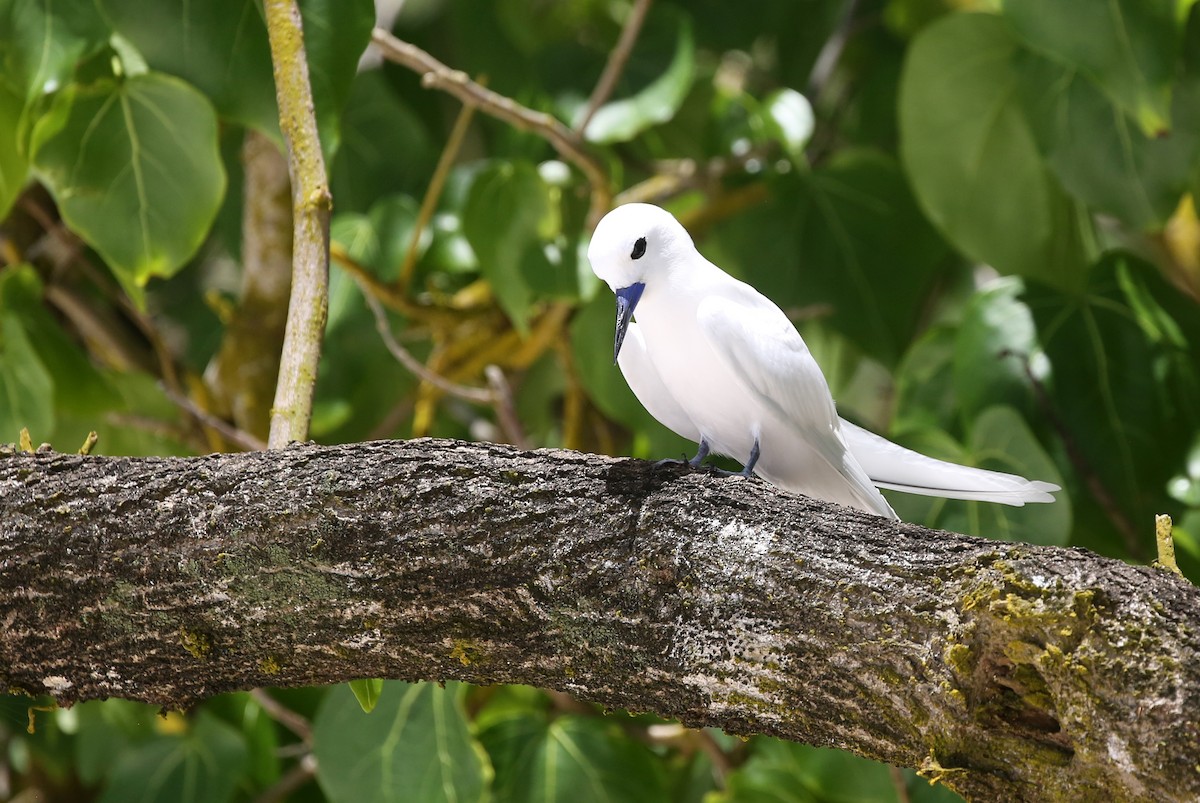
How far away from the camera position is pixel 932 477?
0.63m

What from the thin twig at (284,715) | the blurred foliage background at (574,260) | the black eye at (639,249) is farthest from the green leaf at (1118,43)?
the thin twig at (284,715)

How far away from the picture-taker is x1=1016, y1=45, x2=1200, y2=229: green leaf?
1.24 meters

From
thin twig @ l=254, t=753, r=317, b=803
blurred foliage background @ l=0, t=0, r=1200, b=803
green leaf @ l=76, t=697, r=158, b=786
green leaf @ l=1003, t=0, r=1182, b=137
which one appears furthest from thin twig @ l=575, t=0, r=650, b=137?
green leaf @ l=76, t=697, r=158, b=786

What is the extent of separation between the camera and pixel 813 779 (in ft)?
4.55

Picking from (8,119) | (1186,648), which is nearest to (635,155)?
(8,119)

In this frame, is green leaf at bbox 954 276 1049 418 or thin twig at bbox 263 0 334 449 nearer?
thin twig at bbox 263 0 334 449

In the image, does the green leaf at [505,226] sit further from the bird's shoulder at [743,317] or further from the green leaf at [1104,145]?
the bird's shoulder at [743,317]

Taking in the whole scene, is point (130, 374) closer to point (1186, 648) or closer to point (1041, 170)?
point (1041, 170)

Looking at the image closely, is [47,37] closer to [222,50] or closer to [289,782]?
[222,50]

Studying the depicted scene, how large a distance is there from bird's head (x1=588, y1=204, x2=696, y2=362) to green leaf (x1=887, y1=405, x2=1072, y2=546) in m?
0.62

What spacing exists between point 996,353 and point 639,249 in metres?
0.81

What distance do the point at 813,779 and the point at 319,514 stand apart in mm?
981

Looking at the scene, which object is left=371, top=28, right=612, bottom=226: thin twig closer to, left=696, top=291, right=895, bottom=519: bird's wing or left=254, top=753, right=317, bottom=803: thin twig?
left=696, top=291, right=895, bottom=519: bird's wing

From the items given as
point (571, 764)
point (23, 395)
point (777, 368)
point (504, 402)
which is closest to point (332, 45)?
point (504, 402)
